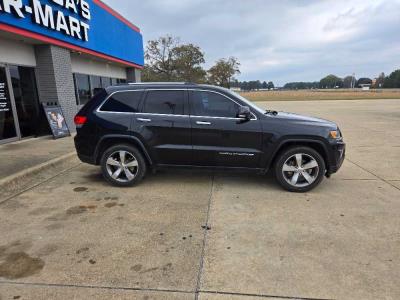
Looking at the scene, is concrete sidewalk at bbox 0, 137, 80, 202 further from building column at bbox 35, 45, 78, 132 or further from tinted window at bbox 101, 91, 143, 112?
tinted window at bbox 101, 91, 143, 112

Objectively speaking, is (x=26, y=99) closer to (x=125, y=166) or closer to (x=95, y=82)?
(x=95, y=82)

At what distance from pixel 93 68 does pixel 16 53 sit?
5.03 m

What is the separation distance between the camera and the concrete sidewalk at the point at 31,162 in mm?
5461

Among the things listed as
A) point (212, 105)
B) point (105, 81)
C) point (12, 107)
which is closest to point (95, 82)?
point (105, 81)

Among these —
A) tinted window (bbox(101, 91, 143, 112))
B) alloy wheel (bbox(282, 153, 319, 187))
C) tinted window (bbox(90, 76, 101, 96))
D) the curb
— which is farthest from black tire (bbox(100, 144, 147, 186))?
tinted window (bbox(90, 76, 101, 96))

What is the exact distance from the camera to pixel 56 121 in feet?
33.6

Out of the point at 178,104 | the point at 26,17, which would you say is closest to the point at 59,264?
the point at 178,104

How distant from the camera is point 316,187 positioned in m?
5.37

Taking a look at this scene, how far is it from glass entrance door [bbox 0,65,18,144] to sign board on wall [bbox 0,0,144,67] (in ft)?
4.97

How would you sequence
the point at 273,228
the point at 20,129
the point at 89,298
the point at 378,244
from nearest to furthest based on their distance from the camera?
the point at 89,298, the point at 378,244, the point at 273,228, the point at 20,129

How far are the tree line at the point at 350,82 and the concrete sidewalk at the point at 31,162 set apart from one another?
472 feet

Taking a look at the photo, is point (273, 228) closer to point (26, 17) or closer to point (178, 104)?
point (178, 104)

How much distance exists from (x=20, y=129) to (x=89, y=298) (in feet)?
28.7

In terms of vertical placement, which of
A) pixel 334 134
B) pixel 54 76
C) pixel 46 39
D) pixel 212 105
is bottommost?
pixel 334 134
